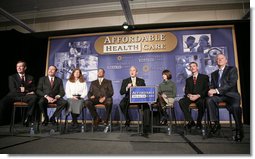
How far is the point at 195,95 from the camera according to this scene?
3.10m

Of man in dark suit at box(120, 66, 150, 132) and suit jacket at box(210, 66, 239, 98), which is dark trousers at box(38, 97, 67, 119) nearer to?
man in dark suit at box(120, 66, 150, 132)

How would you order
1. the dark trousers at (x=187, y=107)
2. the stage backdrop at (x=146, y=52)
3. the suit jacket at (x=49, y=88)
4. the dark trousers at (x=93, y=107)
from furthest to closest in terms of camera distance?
the stage backdrop at (x=146, y=52) → the suit jacket at (x=49, y=88) → the dark trousers at (x=93, y=107) → the dark trousers at (x=187, y=107)

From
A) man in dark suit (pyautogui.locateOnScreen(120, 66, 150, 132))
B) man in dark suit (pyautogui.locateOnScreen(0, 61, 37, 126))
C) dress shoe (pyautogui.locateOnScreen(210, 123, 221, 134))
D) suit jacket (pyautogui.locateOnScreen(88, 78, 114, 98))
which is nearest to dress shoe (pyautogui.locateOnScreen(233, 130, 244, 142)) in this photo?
dress shoe (pyautogui.locateOnScreen(210, 123, 221, 134))

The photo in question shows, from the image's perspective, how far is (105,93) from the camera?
3.84 meters

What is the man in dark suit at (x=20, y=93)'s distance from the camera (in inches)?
123

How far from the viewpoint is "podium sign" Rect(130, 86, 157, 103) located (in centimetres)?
251

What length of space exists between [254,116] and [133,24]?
401 centimetres

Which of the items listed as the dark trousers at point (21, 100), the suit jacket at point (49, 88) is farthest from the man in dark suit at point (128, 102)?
the dark trousers at point (21, 100)

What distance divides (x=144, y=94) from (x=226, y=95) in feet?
3.80

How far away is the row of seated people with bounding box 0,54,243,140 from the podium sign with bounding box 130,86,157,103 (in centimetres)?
53

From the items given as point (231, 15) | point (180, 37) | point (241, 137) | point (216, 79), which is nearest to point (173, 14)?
point (180, 37)

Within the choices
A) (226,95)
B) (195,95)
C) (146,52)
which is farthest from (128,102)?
(146,52)

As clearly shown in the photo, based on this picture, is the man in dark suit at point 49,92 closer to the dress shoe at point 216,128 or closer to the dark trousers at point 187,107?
the dark trousers at point 187,107

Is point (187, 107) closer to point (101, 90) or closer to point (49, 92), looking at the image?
point (101, 90)
